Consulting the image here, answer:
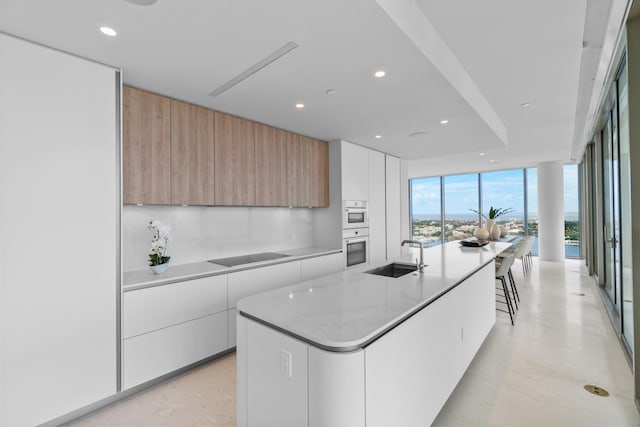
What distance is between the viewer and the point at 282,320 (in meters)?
1.32

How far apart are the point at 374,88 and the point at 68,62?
6.96 feet

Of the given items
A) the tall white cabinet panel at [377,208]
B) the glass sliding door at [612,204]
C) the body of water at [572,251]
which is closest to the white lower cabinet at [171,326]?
the tall white cabinet panel at [377,208]

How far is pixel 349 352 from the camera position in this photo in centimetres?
112

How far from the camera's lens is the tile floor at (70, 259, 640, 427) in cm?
189

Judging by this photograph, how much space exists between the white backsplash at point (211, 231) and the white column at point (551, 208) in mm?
6604

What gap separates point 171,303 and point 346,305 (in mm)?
1555

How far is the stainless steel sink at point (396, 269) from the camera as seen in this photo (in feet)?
8.33

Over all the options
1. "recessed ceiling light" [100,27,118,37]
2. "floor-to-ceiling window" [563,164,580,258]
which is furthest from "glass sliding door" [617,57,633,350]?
"floor-to-ceiling window" [563,164,580,258]

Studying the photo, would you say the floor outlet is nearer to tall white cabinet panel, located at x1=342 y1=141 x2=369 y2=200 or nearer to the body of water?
tall white cabinet panel, located at x1=342 y1=141 x2=369 y2=200

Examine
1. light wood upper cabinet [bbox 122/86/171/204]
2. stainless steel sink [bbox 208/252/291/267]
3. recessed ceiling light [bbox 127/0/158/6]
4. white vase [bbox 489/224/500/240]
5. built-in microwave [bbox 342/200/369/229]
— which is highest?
recessed ceiling light [bbox 127/0/158/6]

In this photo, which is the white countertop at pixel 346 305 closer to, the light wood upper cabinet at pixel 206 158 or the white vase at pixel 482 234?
the light wood upper cabinet at pixel 206 158

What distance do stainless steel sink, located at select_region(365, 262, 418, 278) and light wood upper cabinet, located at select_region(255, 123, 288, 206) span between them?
5.03 ft

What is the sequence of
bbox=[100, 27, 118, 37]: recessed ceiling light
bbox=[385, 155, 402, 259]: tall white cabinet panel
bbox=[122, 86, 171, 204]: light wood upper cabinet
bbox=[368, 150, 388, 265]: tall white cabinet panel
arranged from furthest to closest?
bbox=[385, 155, 402, 259]: tall white cabinet panel, bbox=[368, 150, 388, 265]: tall white cabinet panel, bbox=[122, 86, 171, 204]: light wood upper cabinet, bbox=[100, 27, 118, 37]: recessed ceiling light

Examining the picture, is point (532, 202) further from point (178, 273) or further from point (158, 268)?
point (158, 268)
